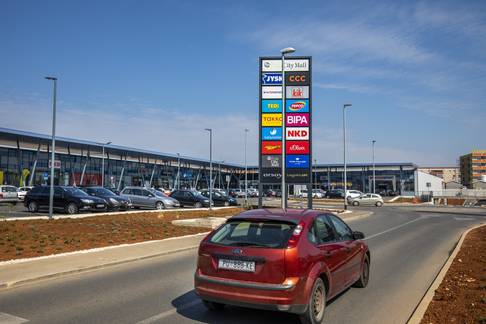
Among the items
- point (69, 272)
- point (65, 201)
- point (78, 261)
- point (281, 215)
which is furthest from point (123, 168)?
point (281, 215)

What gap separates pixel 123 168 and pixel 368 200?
49.7 m

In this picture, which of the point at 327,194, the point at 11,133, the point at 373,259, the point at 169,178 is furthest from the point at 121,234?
the point at 169,178

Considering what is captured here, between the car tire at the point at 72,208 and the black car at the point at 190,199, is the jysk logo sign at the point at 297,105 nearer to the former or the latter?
the car tire at the point at 72,208

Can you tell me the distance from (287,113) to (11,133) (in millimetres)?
45938

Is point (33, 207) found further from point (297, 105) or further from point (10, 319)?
point (10, 319)

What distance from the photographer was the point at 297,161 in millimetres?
25203

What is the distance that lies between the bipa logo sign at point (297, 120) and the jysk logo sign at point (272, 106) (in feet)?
2.32

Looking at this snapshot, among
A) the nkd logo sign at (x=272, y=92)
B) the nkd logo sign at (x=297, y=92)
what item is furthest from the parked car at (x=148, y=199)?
the nkd logo sign at (x=297, y=92)

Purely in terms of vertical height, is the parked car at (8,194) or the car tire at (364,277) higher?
the parked car at (8,194)

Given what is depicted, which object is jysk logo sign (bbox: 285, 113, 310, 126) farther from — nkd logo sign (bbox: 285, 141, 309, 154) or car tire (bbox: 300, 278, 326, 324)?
car tire (bbox: 300, 278, 326, 324)

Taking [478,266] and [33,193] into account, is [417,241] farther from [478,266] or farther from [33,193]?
[33,193]

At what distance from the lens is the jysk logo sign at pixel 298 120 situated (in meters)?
25.2

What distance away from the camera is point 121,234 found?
15.9 meters

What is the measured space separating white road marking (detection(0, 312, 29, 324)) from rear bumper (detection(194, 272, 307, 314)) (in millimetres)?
2578
